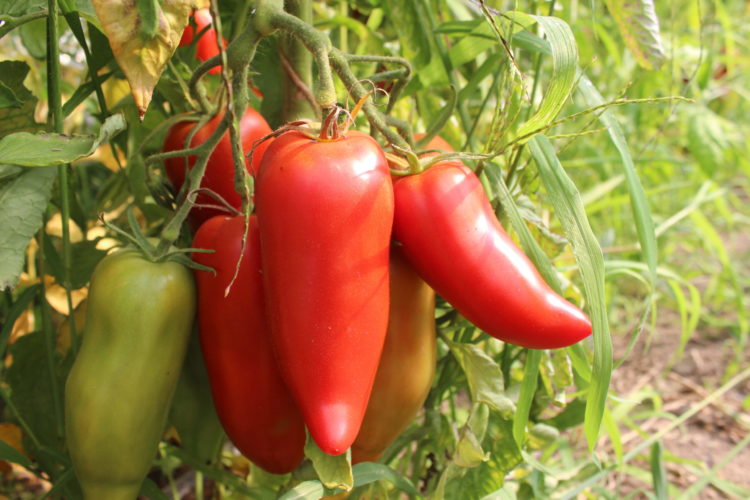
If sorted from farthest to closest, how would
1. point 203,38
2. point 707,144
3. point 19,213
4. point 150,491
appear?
1. point 707,144
2. point 203,38
3. point 150,491
4. point 19,213

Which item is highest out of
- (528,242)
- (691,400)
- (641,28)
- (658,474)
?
(641,28)

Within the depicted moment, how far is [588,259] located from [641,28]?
263mm

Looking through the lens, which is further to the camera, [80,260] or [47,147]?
[80,260]

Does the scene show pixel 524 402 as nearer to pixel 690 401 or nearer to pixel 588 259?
pixel 588 259

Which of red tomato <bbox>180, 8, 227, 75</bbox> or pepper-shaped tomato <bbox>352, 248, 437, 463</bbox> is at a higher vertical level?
red tomato <bbox>180, 8, 227, 75</bbox>

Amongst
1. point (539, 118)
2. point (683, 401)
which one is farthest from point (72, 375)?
point (683, 401)

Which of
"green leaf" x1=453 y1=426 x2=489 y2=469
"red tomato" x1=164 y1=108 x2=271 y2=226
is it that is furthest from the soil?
"red tomato" x1=164 y1=108 x2=271 y2=226

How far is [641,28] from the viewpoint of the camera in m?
0.68

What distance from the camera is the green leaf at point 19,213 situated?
0.53 meters

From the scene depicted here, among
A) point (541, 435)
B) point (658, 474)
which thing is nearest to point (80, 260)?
point (541, 435)

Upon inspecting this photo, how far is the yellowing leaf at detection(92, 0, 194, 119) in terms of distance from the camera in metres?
0.45

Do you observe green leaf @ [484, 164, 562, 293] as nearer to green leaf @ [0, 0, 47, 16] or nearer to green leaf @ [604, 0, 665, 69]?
green leaf @ [604, 0, 665, 69]

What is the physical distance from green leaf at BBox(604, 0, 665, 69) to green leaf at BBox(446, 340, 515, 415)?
0.32 metres

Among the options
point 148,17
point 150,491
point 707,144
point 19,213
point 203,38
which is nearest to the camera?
point 148,17
